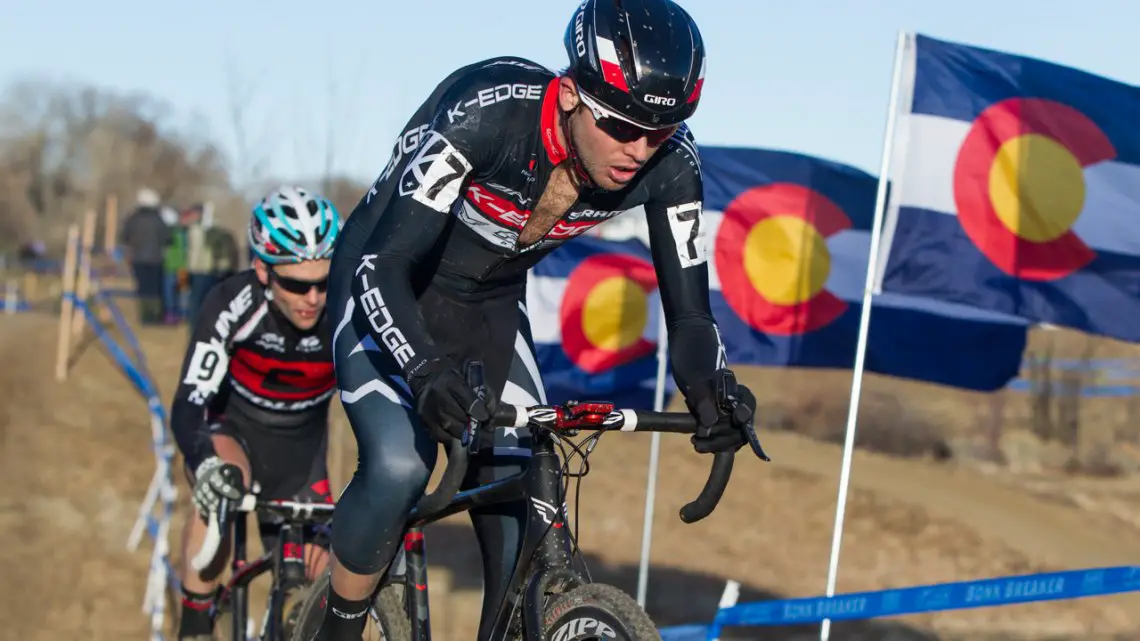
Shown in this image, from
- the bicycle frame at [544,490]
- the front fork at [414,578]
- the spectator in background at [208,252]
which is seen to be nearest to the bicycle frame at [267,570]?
the front fork at [414,578]

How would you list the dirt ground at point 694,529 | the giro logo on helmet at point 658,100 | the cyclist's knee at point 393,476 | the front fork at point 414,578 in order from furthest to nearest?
the dirt ground at point 694,529 → the front fork at point 414,578 → the cyclist's knee at point 393,476 → the giro logo on helmet at point 658,100

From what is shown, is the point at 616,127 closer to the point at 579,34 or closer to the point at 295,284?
the point at 579,34

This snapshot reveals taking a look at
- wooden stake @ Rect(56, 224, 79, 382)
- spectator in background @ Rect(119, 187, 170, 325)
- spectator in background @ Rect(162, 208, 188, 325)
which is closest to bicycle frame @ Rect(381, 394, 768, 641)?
wooden stake @ Rect(56, 224, 79, 382)

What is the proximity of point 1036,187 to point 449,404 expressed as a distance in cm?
582

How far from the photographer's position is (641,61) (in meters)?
3.63

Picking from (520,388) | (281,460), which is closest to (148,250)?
(281,460)

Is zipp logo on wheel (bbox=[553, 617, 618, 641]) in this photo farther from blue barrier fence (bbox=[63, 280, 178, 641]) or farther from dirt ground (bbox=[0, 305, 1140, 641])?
dirt ground (bbox=[0, 305, 1140, 641])

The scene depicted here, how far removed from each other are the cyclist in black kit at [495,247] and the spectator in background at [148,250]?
19.7 meters

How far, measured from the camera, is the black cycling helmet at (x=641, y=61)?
11.9 feet

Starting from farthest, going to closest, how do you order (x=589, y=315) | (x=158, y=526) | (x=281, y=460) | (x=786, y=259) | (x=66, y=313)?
1. (x=66, y=313)
2. (x=158, y=526)
3. (x=589, y=315)
4. (x=786, y=259)
5. (x=281, y=460)

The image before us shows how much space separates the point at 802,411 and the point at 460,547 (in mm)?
→ 10479

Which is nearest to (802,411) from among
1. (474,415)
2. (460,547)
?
(460,547)

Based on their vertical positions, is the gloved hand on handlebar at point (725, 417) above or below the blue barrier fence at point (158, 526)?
above

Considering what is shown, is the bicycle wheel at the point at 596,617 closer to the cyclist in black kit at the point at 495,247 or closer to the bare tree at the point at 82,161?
the cyclist in black kit at the point at 495,247
